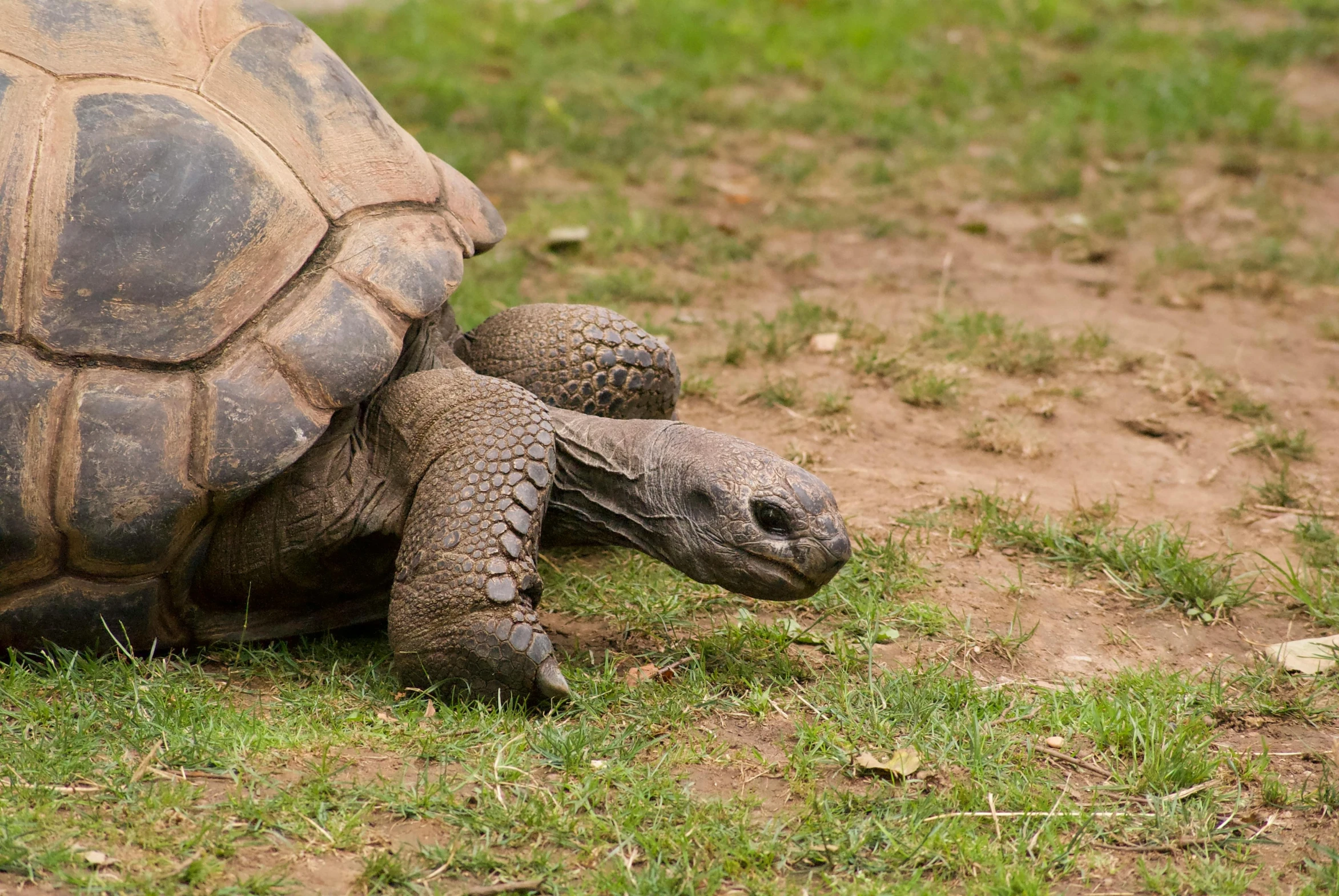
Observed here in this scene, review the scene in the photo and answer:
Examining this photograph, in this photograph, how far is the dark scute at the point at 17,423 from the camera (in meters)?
2.89

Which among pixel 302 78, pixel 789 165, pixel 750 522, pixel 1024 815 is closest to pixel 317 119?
pixel 302 78

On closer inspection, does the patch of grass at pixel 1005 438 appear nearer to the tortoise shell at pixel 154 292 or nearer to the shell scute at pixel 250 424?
the tortoise shell at pixel 154 292

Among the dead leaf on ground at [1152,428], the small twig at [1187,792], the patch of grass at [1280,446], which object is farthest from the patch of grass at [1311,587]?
the small twig at [1187,792]

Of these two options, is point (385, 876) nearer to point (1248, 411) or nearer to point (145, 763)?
point (145, 763)

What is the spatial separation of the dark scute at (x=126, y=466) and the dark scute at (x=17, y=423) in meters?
0.09

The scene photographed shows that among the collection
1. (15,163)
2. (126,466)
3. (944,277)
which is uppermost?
(15,163)

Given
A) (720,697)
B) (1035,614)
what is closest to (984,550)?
(1035,614)

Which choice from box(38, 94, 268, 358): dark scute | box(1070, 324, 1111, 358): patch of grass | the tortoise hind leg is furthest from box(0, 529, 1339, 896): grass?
box(1070, 324, 1111, 358): patch of grass

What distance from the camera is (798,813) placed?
2736 mm

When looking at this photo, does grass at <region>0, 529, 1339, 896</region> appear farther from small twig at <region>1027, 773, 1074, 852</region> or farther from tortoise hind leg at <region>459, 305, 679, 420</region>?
tortoise hind leg at <region>459, 305, 679, 420</region>

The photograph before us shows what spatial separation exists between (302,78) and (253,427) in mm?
1019

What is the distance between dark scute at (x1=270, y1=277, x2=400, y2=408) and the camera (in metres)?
3.06

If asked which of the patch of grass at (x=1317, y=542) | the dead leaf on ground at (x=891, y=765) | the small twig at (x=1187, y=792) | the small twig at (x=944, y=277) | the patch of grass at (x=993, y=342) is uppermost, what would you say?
the small twig at (x=944, y=277)

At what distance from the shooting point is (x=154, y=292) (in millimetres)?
3000
